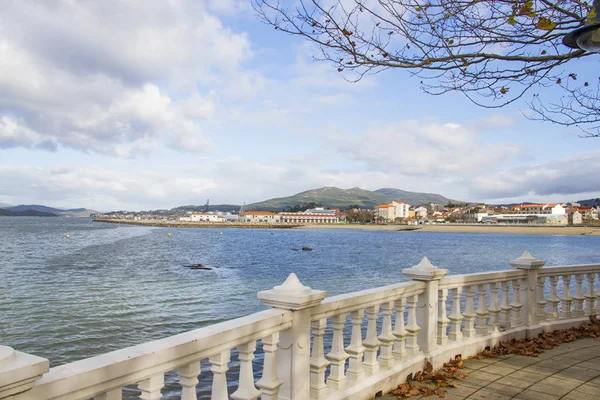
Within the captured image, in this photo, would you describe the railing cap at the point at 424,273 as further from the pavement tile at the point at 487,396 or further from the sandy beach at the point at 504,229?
the sandy beach at the point at 504,229

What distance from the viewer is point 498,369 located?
5652 millimetres

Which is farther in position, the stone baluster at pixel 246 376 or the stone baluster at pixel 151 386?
the stone baluster at pixel 246 376

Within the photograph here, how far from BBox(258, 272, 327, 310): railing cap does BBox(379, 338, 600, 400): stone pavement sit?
1.72 metres

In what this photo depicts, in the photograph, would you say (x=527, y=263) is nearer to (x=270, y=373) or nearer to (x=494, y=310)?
(x=494, y=310)

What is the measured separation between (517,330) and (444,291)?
201 cm

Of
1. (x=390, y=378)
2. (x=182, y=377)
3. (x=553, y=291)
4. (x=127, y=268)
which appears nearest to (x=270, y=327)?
(x=182, y=377)

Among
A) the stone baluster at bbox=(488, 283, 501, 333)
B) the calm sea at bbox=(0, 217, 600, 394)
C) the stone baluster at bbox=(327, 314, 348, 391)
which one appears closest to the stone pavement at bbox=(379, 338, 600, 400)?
the stone baluster at bbox=(488, 283, 501, 333)

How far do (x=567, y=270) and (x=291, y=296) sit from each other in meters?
6.19

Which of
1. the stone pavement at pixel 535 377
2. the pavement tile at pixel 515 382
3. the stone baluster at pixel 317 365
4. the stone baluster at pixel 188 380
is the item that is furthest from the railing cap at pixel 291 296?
the pavement tile at pixel 515 382

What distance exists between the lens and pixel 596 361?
19.9 feet

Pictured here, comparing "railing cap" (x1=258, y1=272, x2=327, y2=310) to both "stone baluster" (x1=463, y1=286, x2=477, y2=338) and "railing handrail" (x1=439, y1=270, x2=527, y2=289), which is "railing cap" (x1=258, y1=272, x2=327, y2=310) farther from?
"stone baluster" (x1=463, y1=286, x2=477, y2=338)

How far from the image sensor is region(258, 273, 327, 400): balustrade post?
370 centimetres

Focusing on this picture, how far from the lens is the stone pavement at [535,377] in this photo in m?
4.79

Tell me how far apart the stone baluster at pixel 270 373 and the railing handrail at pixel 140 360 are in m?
0.10
